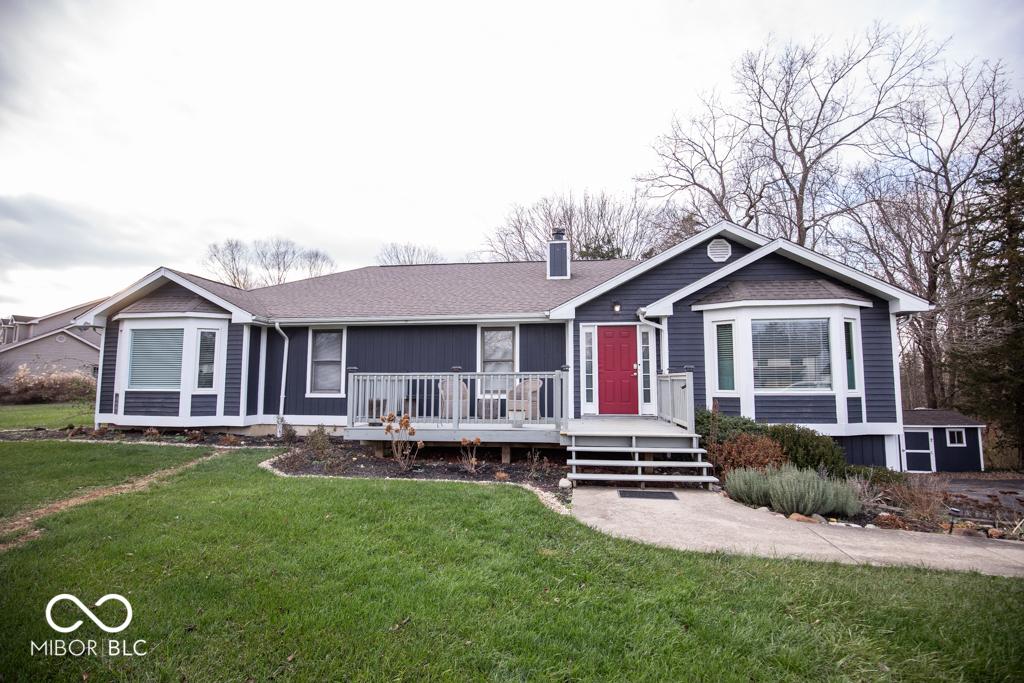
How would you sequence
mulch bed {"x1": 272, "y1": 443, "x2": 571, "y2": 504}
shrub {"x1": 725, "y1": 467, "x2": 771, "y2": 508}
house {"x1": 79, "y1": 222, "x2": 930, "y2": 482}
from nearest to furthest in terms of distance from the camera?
shrub {"x1": 725, "y1": 467, "x2": 771, "y2": 508} < mulch bed {"x1": 272, "y1": 443, "x2": 571, "y2": 504} < house {"x1": 79, "y1": 222, "x2": 930, "y2": 482}

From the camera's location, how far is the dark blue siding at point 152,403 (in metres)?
10.5

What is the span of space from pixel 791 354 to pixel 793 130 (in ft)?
55.9

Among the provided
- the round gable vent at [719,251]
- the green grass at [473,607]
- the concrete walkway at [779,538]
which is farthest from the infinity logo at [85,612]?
the round gable vent at [719,251]

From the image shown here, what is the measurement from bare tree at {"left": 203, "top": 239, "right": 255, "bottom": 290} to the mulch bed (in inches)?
1181

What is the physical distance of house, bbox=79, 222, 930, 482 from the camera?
8.49 metres

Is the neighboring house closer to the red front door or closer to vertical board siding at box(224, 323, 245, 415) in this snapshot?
vertical board siding at box(224, 323, 245, 415)

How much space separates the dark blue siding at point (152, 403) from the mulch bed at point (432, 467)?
4140mm

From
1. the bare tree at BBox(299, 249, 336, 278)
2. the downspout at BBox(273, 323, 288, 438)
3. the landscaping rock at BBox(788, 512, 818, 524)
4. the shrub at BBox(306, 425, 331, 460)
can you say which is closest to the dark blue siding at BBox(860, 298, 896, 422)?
the landscaping rock at BBox(788, 512, 818, 524)

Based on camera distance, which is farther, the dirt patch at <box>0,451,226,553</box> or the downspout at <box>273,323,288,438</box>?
the downspout at <box>273,323,288,438</box>

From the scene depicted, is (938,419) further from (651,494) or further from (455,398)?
(455,398)

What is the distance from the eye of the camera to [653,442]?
7.30m

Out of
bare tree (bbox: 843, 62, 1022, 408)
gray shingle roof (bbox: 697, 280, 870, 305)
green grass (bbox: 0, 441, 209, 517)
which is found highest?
bare tree (bbox: 843, 62, 1022, 408)

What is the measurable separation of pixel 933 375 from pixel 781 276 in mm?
16151

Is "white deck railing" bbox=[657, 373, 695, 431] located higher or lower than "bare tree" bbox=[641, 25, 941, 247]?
lower
